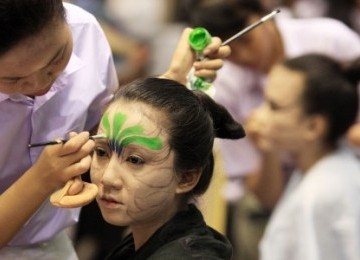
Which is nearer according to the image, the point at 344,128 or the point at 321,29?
the point at 344,128

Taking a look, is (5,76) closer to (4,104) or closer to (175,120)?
(4,104)

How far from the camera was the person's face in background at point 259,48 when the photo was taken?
2.56 m

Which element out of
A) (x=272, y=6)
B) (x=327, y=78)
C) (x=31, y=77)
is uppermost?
(x=31, y=77)

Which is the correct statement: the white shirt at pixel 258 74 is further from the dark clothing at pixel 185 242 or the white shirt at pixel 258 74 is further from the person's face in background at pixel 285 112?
the dark clothing at pixel 185 242

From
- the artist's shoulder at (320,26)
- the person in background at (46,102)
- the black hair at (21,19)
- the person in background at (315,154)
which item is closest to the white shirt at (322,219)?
the person in background at (315,154)

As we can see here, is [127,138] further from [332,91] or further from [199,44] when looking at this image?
[332,91]

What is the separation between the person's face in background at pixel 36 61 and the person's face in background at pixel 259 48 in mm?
1217

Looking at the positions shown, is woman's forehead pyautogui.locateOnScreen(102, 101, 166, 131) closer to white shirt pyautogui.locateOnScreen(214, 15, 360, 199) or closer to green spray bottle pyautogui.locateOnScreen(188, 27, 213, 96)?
green spray bottle pyautogui.locateOnScreen(188, 27, 213, 96)

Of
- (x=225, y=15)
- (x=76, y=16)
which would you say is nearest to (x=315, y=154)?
(x=225, y=15)

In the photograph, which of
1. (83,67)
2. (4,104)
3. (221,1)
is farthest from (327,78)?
(4,104)

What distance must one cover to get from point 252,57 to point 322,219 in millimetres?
636

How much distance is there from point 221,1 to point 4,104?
1.19 meters

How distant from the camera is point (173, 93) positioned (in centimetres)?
141

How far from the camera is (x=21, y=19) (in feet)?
4.21
